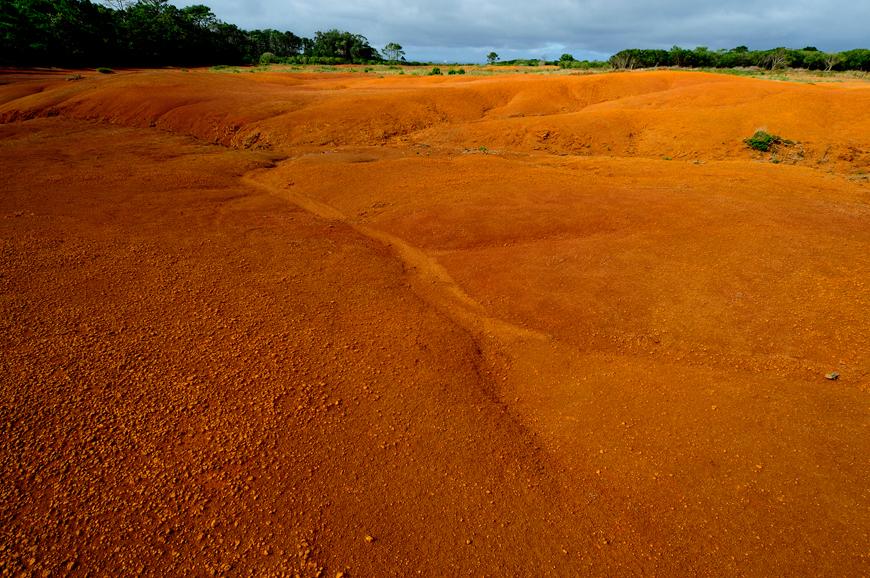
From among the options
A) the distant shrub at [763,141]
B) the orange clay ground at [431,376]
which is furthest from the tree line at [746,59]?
the orange clay ground at [431,376]

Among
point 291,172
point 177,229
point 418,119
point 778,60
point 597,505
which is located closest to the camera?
point 597,505

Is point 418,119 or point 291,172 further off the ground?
point 418,119

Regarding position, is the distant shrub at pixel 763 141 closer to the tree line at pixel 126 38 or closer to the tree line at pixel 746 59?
the tree line at pixel 746 59

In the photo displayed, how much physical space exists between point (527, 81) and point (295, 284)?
23099mm

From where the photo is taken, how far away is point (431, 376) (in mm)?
5297

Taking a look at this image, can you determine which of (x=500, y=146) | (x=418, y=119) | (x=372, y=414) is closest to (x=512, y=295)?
(x=372, y=414)

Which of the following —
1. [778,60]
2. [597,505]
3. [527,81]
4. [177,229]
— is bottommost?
[597,505]

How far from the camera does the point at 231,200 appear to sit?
10.9 m

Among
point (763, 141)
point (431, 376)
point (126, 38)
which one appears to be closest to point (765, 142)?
point (763, 141)

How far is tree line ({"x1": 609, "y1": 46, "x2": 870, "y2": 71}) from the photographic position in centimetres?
4444

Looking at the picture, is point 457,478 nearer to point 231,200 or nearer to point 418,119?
point 231,200

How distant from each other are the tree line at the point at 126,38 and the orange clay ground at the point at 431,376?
4050cm

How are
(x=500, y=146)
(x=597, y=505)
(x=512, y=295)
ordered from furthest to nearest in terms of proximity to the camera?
(x=500, y=146), (x=512, y=295), (x=597, y=505)

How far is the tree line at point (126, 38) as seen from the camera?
130ft
